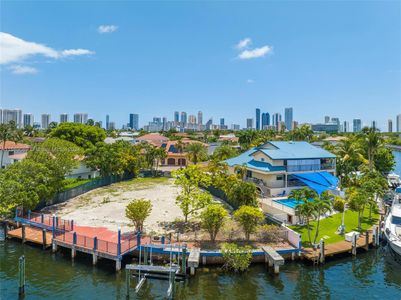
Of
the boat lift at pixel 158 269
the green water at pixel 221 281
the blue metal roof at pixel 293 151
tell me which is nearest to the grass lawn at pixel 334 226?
the green water at pixel 221 281

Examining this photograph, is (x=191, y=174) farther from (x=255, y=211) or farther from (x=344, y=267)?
(x=344, y=267)

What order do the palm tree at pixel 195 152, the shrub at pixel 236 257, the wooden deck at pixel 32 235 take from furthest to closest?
the palm tree at pixel 195 152 → the wooden deck at pixel 32 235 → the shrub at pixel 236 257

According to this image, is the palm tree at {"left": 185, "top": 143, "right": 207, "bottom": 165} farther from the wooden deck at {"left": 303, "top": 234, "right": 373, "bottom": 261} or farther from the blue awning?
the wooden deck at {"left": 303, "top": 234, "right": 373, "bottom": 261}

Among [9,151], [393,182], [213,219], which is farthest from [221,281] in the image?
[9,151]

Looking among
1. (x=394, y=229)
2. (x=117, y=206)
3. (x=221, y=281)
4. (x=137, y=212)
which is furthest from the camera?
(x=117, y=206)

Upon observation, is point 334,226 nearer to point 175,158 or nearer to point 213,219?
point 213,219

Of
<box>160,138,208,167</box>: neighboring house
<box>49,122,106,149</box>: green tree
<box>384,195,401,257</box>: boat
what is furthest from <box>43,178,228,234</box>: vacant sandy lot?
<box>160,138,208,167</box>: neighboring house

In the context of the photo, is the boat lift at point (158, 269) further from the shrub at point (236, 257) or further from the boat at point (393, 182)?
the boat at point (393, 182)
